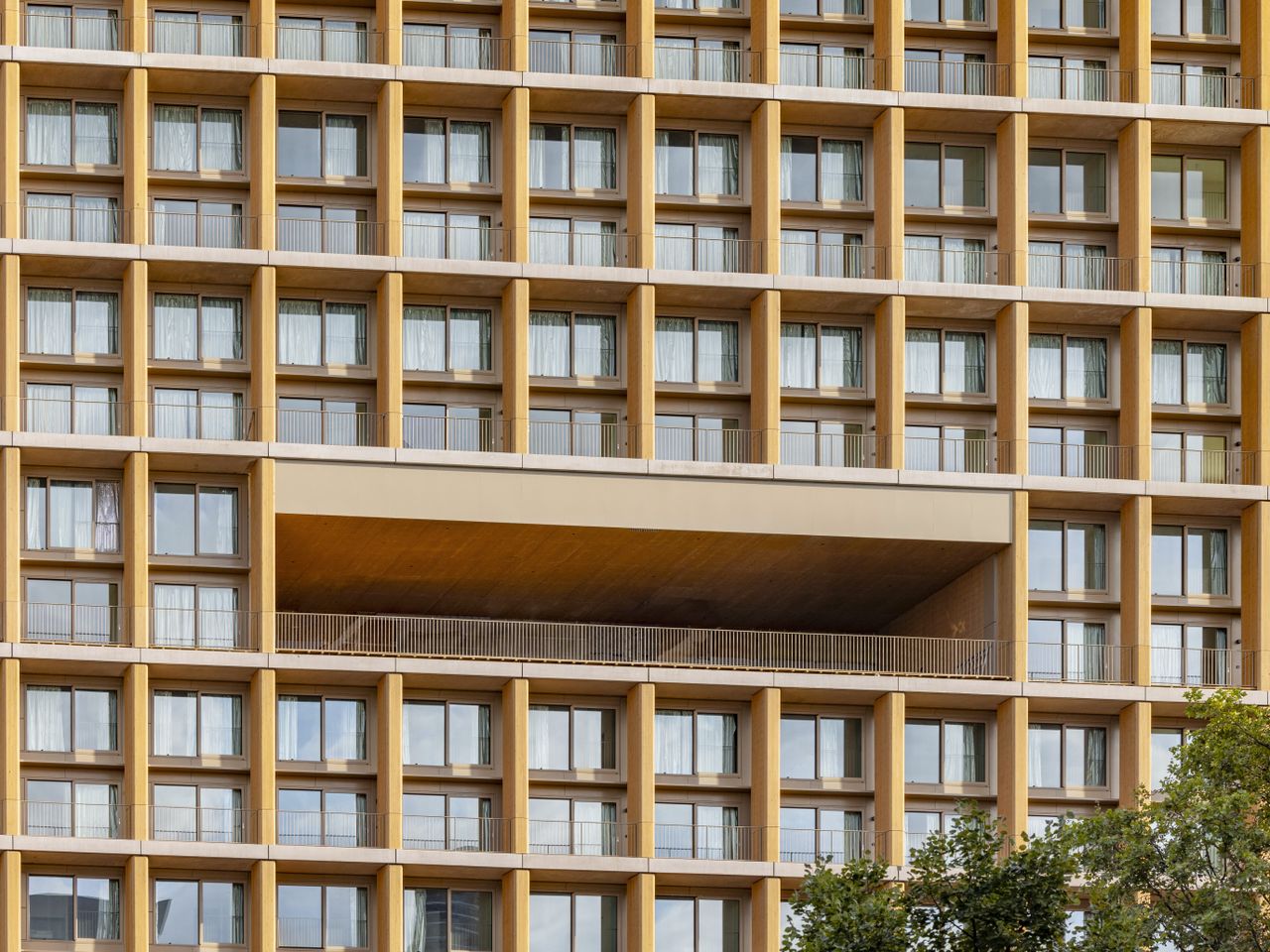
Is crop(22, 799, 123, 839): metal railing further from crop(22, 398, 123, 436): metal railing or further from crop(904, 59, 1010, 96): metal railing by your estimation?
crop(904, 59, 1010, 96): metal railing

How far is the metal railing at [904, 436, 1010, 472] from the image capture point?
82688mm

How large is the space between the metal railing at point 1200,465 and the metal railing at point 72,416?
27.4 metres

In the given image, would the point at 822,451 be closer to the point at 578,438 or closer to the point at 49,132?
the point at 578,438

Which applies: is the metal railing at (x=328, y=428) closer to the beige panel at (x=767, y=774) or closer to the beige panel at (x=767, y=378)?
the beige panel at (x=767, y=378)

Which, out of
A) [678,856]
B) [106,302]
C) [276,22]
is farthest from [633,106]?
[678,856]

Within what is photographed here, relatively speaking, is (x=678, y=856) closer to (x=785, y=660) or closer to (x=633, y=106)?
(x=785, y=660)

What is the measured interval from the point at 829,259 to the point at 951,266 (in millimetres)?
3239

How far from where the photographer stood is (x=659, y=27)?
8469cm

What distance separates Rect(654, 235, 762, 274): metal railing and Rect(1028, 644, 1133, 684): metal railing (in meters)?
12.8

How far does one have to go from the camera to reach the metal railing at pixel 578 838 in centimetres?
7944

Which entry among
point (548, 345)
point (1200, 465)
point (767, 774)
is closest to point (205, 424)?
point (548, 345)

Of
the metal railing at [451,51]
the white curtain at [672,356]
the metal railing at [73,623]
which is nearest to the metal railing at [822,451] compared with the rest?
the white curtain at [672,356]

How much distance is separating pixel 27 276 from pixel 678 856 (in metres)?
22.6

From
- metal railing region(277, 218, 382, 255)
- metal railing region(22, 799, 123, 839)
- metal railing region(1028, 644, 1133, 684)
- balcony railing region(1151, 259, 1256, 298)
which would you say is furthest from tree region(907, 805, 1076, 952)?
metal railing region(277, 218, 382, 255)
